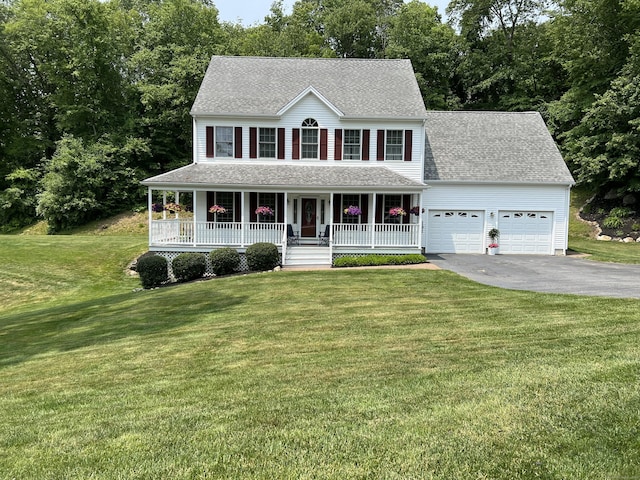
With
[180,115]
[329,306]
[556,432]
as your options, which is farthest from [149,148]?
[556,432]

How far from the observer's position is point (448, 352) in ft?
20.5

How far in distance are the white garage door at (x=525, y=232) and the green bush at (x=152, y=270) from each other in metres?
15.0

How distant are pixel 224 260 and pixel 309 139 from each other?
731 centimetres

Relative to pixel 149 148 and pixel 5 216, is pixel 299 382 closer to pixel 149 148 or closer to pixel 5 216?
pixel 149 148

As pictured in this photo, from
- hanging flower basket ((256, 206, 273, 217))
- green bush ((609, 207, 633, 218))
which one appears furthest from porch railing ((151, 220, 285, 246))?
green bush ((609, 207, 633, 218))

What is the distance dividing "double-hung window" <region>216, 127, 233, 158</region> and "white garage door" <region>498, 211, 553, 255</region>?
12.9 metres

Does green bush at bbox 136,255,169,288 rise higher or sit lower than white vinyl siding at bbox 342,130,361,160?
lower

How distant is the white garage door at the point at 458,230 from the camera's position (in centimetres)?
2109

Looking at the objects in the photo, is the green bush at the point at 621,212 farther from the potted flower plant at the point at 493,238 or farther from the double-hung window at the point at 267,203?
the double-hung window at the point at 267,203

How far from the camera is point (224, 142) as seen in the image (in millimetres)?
20219

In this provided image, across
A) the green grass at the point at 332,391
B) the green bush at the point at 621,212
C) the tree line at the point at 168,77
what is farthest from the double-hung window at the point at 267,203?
the green bush at the point at 621,212

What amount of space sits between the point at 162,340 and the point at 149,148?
31.9 m

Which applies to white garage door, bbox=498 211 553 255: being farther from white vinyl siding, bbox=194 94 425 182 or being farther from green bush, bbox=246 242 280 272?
green bush, bbox=246 242 280 272

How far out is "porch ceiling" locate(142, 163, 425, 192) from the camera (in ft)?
58.2
